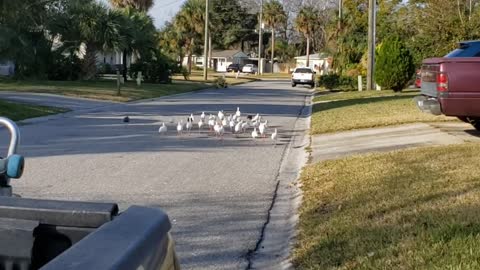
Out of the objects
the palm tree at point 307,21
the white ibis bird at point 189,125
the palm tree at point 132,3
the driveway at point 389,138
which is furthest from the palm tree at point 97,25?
the palm tree at point 307,21

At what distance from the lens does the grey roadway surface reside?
6906 mm

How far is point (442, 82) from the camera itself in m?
11.9

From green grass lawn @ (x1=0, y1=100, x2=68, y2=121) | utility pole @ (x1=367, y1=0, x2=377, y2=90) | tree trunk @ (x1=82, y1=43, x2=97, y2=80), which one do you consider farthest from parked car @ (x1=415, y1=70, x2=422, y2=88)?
tree trunk @ (x1=82, y1=43, x2=97, y2=80)

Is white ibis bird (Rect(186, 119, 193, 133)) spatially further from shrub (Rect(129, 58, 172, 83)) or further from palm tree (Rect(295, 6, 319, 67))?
palm tree (Rect(295, 6, 319, 67))

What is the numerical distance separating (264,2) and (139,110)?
7379 centimetres

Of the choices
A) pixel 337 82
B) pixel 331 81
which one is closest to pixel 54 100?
pixel 337 82

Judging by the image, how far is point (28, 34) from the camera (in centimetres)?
3934

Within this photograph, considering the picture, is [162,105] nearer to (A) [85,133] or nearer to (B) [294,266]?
(A) [85,133]

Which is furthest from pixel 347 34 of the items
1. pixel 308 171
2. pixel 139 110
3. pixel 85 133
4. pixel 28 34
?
pixel 308 171

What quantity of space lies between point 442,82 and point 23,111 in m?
13.6

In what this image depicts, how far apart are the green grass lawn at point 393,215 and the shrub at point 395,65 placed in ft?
71.8

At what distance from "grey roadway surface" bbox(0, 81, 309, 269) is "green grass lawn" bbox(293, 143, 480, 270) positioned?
0.67 meters

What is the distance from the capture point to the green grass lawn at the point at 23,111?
1999cm

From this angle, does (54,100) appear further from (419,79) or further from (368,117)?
(419,79)
